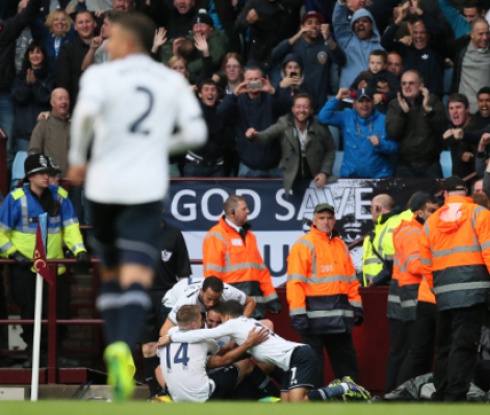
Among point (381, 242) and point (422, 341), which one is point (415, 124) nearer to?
point (381, 242)

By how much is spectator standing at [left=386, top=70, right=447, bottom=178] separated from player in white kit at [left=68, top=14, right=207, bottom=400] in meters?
8.51

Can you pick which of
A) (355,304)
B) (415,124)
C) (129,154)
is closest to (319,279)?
(355,304)

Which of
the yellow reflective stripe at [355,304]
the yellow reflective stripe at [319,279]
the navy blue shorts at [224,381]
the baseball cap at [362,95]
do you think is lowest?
the navy blue shorts at [224,381]

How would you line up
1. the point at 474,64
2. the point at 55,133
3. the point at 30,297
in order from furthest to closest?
the point at 474,64 < the point at 55,133 < the point at 30,297

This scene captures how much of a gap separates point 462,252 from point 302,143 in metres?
3.70

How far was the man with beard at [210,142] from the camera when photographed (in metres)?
16.3

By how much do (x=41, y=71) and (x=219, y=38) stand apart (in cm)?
229

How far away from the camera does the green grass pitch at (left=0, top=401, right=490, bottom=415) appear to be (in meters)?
8.13

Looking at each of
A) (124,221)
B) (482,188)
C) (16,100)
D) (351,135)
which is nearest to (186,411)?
(124,221)

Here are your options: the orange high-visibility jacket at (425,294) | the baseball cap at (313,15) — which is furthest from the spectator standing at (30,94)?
the orange high-visibility jacket at (425,294)

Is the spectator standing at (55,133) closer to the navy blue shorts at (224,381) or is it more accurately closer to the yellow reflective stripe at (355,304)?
the navy blue shorts at (224,381)

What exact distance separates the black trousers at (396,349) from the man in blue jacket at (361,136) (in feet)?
8.60

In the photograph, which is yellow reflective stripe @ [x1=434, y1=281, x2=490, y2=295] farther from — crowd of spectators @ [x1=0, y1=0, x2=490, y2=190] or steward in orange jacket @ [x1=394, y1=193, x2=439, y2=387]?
crowd of spectators @ [x1=0, y1=0, x2=490, y2=190]

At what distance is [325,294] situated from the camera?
13641 millimetres
